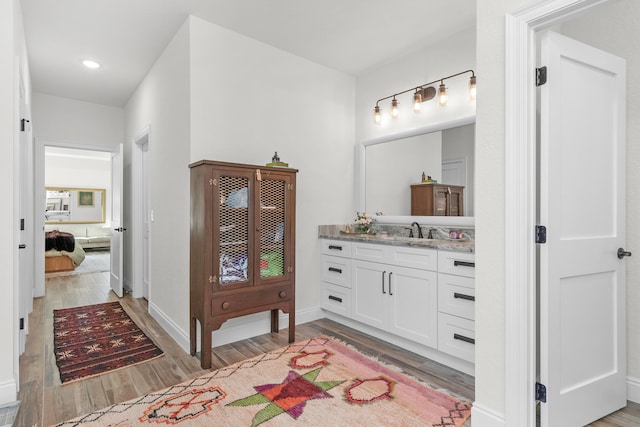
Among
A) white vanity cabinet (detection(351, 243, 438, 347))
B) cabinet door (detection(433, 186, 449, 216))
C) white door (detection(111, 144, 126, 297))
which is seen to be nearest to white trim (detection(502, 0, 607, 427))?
white vanity cabinet (detection(351, 243, 438, 347))

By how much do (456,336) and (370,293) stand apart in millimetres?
862

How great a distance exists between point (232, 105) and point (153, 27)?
970 millimetres

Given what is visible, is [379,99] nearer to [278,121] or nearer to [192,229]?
[278,121]

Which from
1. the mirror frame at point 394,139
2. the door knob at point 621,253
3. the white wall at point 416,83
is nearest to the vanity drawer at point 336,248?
the mirror frame at point 394,139

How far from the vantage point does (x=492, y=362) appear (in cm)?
179

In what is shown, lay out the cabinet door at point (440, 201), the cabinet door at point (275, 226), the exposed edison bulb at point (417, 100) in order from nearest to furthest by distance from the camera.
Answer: the cabinet door at point (275, 226) < the cabinet door at point (440, 201) < the exposed edison bulb at point (417, 100)

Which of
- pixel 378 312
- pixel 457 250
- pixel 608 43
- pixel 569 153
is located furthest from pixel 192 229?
pixel 608 43

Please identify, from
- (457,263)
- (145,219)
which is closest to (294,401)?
(457,263)

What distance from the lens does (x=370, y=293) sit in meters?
3.18

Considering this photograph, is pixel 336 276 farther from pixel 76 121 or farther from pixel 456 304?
pixel 76 121

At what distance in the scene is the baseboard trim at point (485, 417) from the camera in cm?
175

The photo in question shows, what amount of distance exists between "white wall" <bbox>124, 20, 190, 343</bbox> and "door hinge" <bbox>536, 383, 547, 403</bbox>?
2512mm

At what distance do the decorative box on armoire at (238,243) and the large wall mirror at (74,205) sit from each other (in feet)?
29.1

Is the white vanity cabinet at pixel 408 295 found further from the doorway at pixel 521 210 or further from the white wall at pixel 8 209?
the white wall at pixel 8 209
